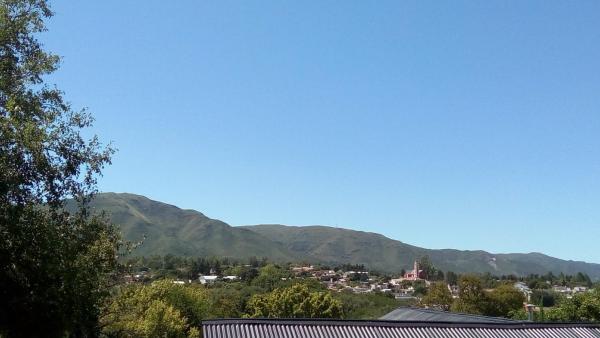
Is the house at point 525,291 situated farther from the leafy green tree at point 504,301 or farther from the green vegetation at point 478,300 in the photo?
the green vegetation at point 478,300

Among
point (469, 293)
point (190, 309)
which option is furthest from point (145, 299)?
point (469, 293)

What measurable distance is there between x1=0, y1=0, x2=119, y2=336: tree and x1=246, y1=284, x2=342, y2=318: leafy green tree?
3868cm

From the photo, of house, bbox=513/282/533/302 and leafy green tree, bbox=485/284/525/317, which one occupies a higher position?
house, bbox=513/282/533/302

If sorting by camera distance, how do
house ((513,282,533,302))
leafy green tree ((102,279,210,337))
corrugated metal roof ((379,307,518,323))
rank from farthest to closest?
house ((513,282,533,302))
leafy green tree ((102,279,210,337))
corrugated metal roof ((379,307,518,323))

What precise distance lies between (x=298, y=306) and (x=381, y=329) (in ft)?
123

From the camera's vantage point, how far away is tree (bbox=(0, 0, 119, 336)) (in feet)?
40.4

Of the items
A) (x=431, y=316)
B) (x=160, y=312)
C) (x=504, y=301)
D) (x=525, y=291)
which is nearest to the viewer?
(x=431, y=316)

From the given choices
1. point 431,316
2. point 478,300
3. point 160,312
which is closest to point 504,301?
point 478,300

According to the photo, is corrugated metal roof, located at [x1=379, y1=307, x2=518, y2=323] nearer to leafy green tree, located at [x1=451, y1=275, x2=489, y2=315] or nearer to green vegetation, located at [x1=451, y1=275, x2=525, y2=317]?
green vegetation, located at [x1=451, y1=275, x2=525, y2=317]

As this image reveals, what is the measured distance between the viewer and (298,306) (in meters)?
52.1

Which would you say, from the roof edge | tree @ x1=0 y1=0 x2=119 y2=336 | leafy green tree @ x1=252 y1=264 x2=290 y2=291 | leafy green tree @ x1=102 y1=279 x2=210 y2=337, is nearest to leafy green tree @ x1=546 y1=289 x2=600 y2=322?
the roof edge

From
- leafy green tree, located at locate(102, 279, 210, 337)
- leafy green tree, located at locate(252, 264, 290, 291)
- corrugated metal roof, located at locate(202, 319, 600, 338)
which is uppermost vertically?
leafy green tree, located at locate(252, 264, 290, 291)

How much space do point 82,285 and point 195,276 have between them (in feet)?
466

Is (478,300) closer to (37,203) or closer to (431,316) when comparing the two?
(431,316)
